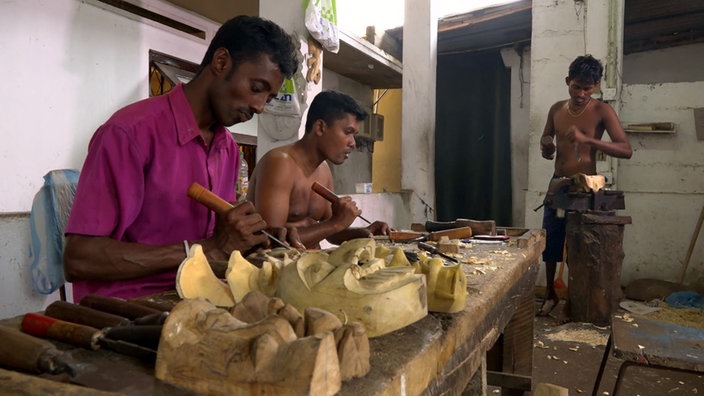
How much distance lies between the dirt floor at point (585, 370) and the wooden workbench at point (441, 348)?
1.46m

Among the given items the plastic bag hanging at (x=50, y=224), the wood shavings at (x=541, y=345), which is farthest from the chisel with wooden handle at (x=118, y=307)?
the wood shavings at (x=541, y=345)

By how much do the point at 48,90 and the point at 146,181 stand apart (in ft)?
9.19

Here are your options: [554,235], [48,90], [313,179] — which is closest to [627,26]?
[554,235]

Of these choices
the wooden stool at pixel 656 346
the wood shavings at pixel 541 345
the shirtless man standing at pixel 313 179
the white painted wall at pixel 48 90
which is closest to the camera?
the wooden stool at pixel 656 346

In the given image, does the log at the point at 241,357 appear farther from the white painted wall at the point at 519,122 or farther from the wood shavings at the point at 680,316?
the white painted wall at the point at 519,122

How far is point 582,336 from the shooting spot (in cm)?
435

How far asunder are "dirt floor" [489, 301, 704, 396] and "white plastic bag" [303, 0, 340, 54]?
2.85 metres

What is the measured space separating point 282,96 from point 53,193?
70.0 inches

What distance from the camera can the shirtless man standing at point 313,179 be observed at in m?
2.76

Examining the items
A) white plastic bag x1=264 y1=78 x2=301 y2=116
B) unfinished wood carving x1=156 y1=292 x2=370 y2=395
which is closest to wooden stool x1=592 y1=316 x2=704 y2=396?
unfinished wood carving x1=156 y1=292 x2=370 y2=395

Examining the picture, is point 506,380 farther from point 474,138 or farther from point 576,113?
point 474,138

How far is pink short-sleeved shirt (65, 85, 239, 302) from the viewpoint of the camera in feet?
5.33

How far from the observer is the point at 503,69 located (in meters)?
7.95

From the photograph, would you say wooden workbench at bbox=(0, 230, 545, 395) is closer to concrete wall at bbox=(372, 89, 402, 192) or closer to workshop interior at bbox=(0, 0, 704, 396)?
workshop interior at bbox=(0, 0, 704, 396)
